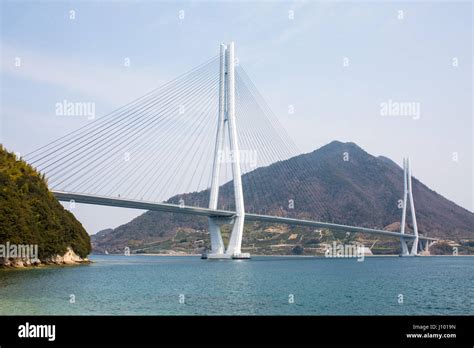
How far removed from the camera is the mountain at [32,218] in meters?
46.3

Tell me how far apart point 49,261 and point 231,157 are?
2283 cm

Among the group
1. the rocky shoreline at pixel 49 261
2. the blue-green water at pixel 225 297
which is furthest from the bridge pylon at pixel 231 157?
the blue-green water at pixel 225 297

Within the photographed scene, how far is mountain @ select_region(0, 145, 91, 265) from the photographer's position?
152 ft

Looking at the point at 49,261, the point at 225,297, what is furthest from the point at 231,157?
the point at 225,297

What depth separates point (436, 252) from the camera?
175 metres

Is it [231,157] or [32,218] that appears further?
[231,157]

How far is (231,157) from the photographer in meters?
65.6

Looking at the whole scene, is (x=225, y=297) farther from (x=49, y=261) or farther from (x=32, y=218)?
(x=49, y=261)

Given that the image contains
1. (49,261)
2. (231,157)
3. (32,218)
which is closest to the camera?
(32,218)

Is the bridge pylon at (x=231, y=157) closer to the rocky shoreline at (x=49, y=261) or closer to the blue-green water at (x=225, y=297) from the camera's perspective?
the rocky shoreline at (x=49, y=261)

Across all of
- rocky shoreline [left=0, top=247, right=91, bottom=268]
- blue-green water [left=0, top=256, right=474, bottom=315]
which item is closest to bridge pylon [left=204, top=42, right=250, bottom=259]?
rocky shoreline [left=0, top=247, right=91, bottom=268]
